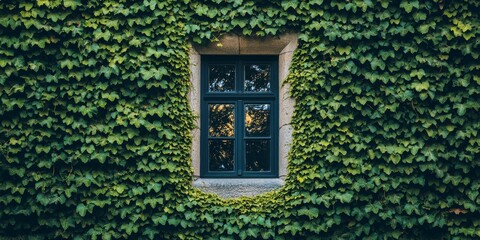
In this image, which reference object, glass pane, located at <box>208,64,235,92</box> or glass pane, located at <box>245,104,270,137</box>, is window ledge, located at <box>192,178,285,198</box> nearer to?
glass pane, located at <box>245,104,270,137</box>

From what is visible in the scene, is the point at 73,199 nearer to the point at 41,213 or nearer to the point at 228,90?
the point at 41,213

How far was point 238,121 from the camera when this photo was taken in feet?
20.4

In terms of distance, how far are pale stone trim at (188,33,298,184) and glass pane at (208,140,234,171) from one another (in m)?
0.21

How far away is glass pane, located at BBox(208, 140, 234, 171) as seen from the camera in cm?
622

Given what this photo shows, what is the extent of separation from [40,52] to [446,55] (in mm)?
4184

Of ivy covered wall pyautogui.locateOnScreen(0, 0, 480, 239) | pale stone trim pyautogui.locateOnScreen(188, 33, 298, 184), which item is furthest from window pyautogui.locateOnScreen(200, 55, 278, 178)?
ivy covered wall pyautogui.locateOnScreen(0, 0, 480, 239)

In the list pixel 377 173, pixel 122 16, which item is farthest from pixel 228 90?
pixel 377 173

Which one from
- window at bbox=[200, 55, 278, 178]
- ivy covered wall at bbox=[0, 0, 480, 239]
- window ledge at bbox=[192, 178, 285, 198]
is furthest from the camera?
window at bbox=[200, 55, 278, 178]

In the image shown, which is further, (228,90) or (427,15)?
(228,90)

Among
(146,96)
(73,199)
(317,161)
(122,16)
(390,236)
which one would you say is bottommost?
(390,236)

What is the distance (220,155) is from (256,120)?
0.56 meters

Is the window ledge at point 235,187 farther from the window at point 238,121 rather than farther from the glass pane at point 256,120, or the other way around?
the glass pane at point 256,120

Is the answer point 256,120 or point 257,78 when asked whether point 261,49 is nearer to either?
point 257,78

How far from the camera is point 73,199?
18.8 ft
